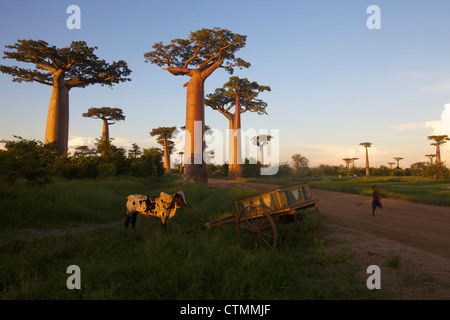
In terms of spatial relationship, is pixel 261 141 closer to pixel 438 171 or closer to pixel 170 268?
pixel 438 171

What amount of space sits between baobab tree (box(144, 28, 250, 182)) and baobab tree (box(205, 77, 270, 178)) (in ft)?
35.8

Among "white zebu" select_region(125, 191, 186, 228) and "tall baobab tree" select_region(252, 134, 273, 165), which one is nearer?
"white zebu" select_region(125, 191, 186, 228)

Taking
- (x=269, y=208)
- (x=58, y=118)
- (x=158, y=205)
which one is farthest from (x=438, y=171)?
(x=58, y=118)

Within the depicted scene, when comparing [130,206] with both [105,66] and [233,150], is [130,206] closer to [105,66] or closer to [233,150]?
[105,66]

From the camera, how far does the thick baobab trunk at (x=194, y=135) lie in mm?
20766

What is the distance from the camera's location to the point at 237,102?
34344mm

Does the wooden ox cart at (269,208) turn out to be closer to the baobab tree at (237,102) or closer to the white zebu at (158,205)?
the white zebu at (158,205)

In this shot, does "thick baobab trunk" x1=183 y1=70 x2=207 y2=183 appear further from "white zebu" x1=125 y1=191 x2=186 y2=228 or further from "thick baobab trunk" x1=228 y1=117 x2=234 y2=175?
"white zebu" x1=125 y1=191 x2=186 y2=228

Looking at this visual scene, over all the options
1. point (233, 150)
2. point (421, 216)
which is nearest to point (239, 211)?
point (421, 216)

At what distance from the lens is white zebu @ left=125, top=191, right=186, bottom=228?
656 cm

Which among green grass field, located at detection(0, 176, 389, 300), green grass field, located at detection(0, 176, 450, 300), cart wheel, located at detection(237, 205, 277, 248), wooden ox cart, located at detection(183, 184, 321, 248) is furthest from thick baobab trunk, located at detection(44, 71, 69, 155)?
cart wheel, located at detection(237, 205, 277, 248)

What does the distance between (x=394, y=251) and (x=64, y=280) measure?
5782mm

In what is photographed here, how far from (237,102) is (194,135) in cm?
1511
